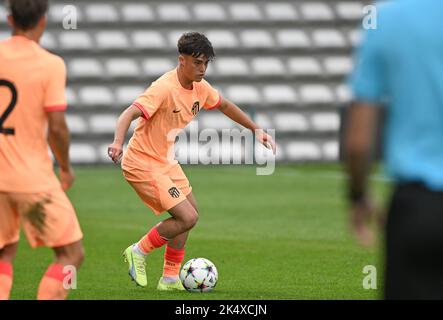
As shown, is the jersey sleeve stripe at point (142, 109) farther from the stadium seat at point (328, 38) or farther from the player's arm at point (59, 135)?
the stadium seat at point (328, 38)

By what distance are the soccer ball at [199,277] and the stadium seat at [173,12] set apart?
65.2 ft

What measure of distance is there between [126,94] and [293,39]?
4613mm

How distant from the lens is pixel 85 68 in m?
26.8

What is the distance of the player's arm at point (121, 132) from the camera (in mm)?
6910

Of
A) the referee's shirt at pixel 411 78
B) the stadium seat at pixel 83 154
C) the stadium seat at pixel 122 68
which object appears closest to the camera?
the referee's shirt at pixel 411 78

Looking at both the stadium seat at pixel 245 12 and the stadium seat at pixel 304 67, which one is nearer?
the stadium seat at pixel 304 67

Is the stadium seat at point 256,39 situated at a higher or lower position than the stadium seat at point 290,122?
higher

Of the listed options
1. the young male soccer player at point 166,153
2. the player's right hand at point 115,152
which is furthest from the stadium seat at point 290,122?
the player's right hand at point 115,152

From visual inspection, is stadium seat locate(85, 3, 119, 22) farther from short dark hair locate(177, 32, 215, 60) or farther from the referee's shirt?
the referee's shirt

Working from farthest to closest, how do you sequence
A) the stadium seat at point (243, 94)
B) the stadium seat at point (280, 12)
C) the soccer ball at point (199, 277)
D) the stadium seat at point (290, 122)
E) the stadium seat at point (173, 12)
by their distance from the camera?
the stadium seat at point (280, 12) → the stadium seat at point (173, 12) → the stadium seat at point (290, 122) → the stadium seat at point (243, 94) → the soccer ball at point (199, 277)
